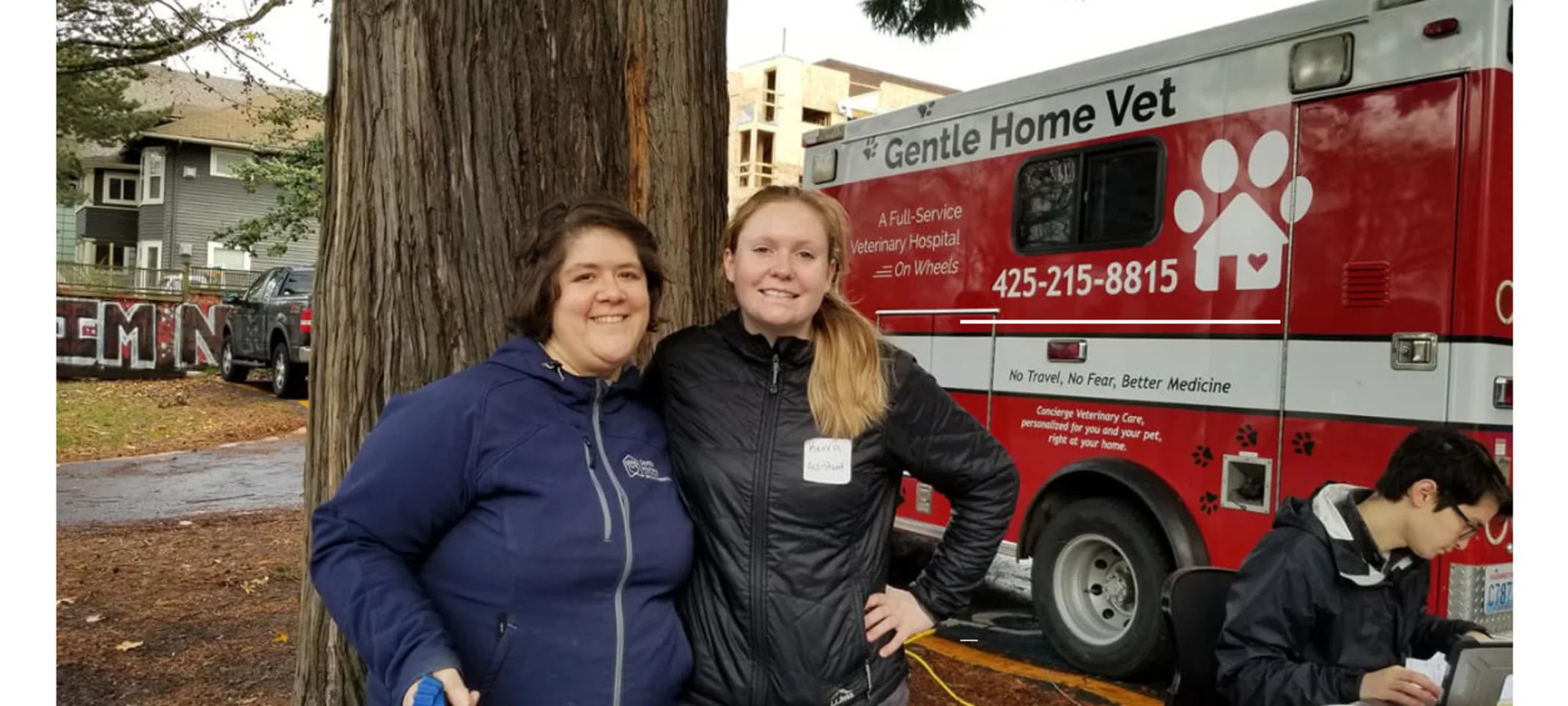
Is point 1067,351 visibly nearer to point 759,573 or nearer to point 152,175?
point 759,573

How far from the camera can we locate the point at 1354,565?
2.57m

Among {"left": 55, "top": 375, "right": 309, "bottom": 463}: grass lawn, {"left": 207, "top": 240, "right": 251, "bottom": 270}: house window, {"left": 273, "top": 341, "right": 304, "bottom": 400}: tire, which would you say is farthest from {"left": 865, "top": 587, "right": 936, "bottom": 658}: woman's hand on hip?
Answer: {"left": 207, "top": 240, "right": 251, "bottom": 270}: house window

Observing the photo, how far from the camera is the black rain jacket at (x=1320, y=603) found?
99.5 inches

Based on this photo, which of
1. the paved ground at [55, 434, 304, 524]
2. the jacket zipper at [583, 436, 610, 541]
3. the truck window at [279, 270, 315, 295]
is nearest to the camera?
the jacket zipper at [583, 436, 610, 541]

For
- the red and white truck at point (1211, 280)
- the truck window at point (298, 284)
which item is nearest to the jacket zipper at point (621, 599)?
the red and white truck at point (1211, 280)

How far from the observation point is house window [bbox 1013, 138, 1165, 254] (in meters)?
5.11

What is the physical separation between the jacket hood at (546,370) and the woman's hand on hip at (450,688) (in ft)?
1.58

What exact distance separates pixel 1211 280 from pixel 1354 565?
8.02ft

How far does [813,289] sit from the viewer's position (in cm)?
215

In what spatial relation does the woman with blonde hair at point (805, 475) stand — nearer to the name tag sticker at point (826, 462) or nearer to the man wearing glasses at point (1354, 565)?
Answer: the name tag sticker at point (826, 462)

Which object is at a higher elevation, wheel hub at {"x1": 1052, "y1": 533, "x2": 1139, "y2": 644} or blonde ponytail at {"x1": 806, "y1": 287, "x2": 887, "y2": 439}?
blonde ponytail at {"x1": 806, "y1": 287, "x2": 887, "y2": 439}

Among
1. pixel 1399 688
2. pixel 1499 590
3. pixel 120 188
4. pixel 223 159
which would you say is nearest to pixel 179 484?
pixel 1499 590

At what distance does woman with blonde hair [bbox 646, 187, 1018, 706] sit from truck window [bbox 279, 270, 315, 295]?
1619cm

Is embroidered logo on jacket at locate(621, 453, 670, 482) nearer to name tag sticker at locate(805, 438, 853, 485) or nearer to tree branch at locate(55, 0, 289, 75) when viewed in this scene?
name tag sticker at locate(805, 438, 853, 485)
